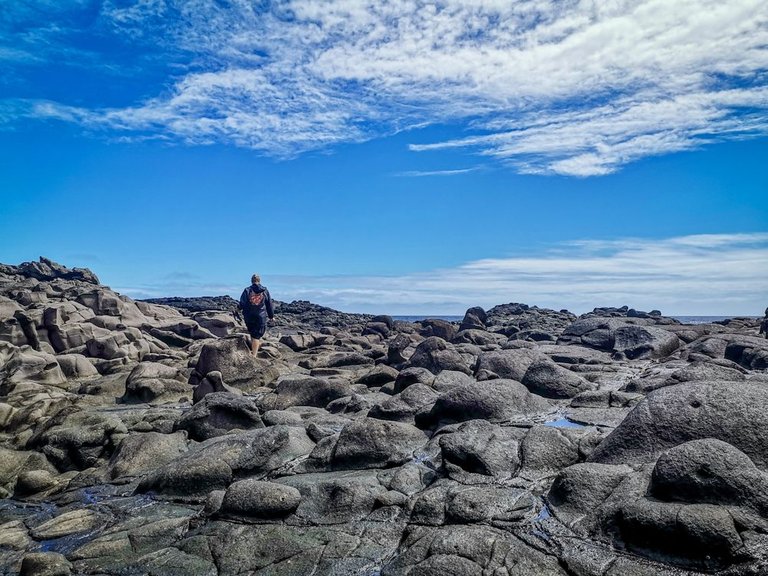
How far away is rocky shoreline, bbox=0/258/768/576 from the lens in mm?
8328

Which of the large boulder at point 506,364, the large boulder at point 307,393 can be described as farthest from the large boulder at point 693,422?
the large boulder at point 307,393

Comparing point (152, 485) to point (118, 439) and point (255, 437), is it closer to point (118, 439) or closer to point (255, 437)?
point (255, 437)

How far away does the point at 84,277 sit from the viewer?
61.1 m

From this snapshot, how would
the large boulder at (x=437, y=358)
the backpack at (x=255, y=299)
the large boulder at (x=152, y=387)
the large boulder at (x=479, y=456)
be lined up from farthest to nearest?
1. the backpack at (x=255, y=299)
2. the large boulder at (x=437, y=358)
3. the large boulder at (x=152, y=387)
4. the large boulder at (x=479, y=456)

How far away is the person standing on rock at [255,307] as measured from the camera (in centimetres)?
2848

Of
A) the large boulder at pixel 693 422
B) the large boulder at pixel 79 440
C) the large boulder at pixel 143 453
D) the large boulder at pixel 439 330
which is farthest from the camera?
the large boulder at pixel 439 330

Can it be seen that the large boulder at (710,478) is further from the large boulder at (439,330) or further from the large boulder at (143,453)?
the large boulder at (439,330)

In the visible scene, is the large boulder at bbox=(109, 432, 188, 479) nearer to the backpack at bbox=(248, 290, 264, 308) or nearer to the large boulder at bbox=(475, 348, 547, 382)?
the large boulder at bbox=(475, 348, 547, 382)

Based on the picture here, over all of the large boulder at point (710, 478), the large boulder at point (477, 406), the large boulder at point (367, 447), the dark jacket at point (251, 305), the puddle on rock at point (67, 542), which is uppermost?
the dark jacket at point (251, 305)

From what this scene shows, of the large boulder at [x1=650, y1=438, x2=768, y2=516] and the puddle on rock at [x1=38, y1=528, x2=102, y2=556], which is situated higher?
the large boulder at [x1=650, y1=438, x2=768, y2=516]

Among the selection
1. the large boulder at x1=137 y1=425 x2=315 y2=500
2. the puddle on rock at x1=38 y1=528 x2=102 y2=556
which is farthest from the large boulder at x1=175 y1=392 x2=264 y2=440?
the puddle on rock at x1=38 y1=528 x2=102 y2=556

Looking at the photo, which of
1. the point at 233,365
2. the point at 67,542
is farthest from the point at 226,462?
the point at 233,365

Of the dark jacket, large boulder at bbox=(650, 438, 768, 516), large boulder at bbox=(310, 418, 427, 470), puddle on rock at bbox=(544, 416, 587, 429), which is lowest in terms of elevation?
large boulder at bbox=(310, 418, 427, 470)

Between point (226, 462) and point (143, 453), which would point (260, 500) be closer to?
point (226, 462)
